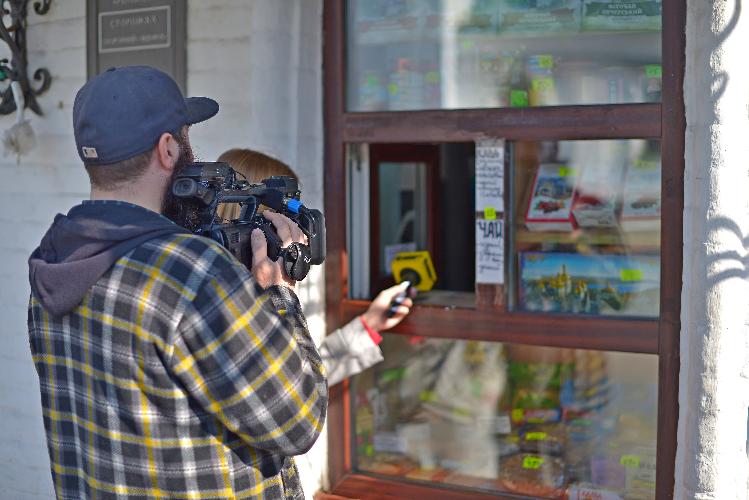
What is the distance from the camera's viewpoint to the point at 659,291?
3.04m

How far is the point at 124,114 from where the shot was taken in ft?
6.14

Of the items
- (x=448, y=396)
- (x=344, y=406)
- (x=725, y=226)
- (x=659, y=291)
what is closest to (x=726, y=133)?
(x=725, y=226)

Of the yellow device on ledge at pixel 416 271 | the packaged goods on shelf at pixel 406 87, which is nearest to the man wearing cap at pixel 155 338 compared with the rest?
the packaged goods on shelf at pixel 406 87

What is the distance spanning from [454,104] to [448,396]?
1099mm

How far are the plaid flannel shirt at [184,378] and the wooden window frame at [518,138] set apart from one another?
145cm

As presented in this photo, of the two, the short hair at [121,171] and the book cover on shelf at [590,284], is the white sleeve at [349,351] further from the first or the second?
the short hair at [121,171]

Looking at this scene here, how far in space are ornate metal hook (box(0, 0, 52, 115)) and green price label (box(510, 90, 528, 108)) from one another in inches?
79.3

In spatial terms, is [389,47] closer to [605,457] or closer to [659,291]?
[659,291]

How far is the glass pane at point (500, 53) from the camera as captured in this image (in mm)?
3064

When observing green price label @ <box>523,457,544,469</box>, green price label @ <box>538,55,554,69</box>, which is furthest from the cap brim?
green price label @ <box>523,457,544,469</box>

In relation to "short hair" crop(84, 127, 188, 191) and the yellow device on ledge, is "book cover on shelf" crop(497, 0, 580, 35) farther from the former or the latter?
"short hair" crop(84, 127, 188, 191)

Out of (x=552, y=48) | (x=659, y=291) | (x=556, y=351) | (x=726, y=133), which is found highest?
(x=552, y=48)

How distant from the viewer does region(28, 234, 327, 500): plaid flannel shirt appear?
69.2 inches

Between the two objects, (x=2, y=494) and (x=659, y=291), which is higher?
(x=659, y=291)
